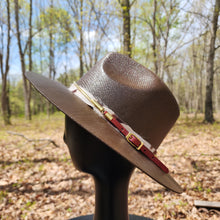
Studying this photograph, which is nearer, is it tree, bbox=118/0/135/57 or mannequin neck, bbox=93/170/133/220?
mannequin neck, bbox=93/170/133/220

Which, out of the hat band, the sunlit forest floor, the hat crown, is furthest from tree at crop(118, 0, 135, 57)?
the hat band

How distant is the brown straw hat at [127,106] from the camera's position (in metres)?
0.81

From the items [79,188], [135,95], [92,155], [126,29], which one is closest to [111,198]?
[92,155]

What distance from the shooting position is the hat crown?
949 millimetres

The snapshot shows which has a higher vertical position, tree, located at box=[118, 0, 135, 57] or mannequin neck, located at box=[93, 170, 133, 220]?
tree, located at box=[118, 0, 135, 57]

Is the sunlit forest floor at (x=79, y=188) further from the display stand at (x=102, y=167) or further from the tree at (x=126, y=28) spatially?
the tree at (x=126, y=28)

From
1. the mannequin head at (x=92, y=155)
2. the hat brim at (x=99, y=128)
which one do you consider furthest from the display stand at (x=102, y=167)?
the hat brim at (x=99, y=128)

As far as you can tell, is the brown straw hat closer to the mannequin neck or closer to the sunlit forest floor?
the mannequin neck

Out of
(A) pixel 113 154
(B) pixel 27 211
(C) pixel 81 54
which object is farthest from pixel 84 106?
(C) pixel 81 54

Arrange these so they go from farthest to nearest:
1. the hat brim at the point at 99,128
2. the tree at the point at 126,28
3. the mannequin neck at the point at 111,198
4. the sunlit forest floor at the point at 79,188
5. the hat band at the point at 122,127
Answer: the tree at the point at 126,28, the sunlit forest floor at the point at 79,188, the mannequin neck at the point at 111,198, the hat band at the point at 122,127, the hat brim at the point at 99,128

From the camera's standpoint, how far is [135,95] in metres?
0.96

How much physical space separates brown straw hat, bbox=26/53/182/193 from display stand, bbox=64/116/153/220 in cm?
15

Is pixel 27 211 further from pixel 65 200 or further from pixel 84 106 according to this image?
pixel 84 106

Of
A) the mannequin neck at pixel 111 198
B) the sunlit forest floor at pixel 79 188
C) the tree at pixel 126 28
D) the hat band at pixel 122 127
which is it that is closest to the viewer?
the hat band at pixel 122 127
